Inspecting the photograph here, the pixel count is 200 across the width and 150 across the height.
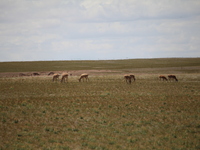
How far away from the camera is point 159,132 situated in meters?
13.0

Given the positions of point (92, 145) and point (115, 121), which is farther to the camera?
point (115, 121)

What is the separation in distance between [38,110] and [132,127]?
25.6 ft

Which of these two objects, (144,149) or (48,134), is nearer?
(144,149)

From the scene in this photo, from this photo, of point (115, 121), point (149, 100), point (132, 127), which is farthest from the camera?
point (149, 100)

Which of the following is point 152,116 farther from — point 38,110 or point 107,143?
point 38,110

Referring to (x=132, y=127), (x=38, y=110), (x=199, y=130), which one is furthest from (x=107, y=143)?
(x=38, y=110)

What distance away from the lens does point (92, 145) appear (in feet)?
35.8

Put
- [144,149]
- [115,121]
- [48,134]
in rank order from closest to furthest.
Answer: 1. [144,149]
2. [48,134]
3. [115,121]

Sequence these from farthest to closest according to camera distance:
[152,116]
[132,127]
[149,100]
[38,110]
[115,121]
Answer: [149,100]
[38,110]
[152,116]
[115,121]
[132,127]

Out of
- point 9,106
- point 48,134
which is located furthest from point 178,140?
point 9,106

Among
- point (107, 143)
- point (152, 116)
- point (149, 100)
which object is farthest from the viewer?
point (149, 100)

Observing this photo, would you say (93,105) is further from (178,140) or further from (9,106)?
(178,140)

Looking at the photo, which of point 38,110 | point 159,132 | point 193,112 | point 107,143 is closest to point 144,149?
point 107,143

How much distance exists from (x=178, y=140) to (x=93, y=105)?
32.0 ft
